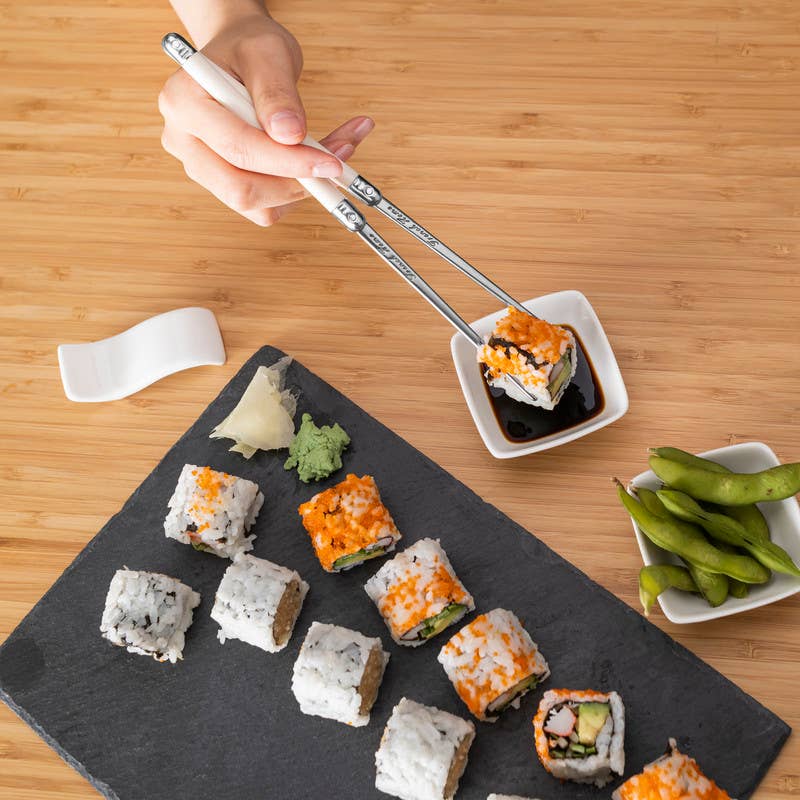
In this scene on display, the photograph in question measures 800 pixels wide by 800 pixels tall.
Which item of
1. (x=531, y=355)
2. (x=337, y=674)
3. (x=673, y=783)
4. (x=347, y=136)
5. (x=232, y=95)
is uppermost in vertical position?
(x=232, y=95)

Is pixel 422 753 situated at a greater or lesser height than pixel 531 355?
lesser

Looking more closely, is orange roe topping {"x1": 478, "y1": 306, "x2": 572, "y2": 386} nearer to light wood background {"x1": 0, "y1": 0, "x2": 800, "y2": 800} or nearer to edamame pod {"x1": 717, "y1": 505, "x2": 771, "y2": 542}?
light wood background {"x1": 0, "y1": 0, "x2": 800, "y2": 800}

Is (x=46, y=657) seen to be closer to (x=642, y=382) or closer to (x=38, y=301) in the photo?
(x=38, y=301)

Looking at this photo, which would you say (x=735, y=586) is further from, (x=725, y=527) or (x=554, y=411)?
(x=554, y=411)

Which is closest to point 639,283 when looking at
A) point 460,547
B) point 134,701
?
point 460,547

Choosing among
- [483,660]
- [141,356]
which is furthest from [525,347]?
[141,356]

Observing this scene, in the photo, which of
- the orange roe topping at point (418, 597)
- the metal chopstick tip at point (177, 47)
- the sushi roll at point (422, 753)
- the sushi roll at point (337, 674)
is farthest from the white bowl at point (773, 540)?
the metal chopstick tip at point (177, 47)
